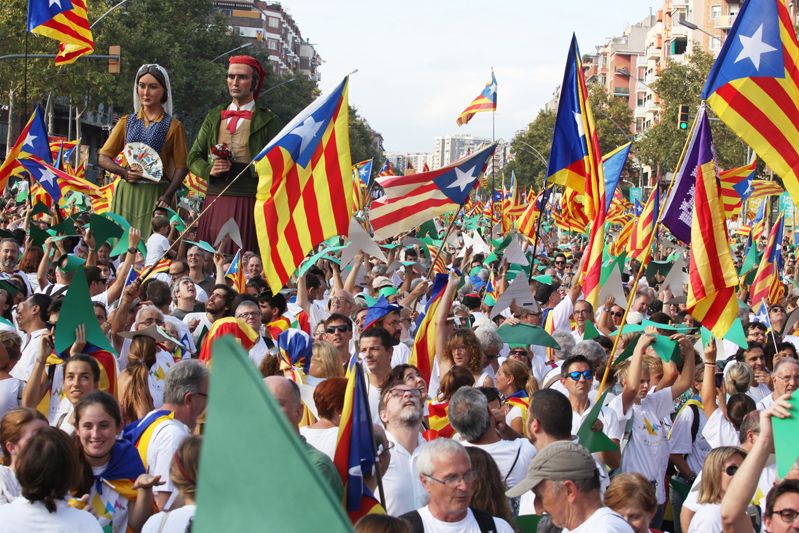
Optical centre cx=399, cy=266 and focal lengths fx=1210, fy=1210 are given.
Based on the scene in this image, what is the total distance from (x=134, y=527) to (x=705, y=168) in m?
4.48

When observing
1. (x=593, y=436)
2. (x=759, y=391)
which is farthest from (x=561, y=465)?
(x=759, y=391)

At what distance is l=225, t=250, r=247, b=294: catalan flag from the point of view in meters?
10.1

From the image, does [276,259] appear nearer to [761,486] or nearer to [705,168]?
[705,168]

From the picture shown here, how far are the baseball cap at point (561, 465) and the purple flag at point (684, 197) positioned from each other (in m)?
3.48

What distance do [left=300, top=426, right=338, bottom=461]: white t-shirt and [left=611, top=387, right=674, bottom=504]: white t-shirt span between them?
2.15 m

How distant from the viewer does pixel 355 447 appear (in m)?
4.59

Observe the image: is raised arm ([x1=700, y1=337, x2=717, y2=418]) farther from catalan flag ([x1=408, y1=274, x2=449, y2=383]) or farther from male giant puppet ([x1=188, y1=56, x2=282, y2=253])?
male giant puppet ([x1=188, y1=56, x2=282, y2=253])

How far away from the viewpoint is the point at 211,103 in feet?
194

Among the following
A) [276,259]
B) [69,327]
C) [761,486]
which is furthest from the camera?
[276,259]

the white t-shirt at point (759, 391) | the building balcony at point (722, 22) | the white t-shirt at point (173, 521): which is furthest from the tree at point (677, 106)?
the white t-shirt at point (173, 521)

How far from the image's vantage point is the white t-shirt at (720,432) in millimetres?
7012

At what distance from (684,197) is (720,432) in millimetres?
1588

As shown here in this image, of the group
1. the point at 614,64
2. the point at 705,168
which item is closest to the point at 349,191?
the point at 705,168

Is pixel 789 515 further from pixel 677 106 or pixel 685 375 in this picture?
pixel 677 106
